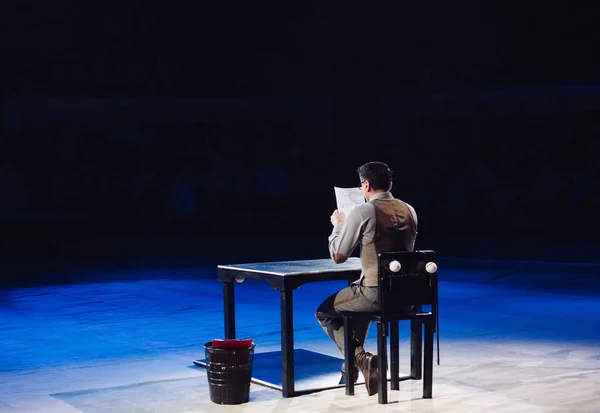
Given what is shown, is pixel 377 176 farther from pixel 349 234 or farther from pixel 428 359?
pixel 428 359

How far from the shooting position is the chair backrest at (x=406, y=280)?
6.34m

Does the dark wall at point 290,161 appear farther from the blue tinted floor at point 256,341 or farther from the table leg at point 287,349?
the table leg at point 287,349

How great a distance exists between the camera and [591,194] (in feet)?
79.3

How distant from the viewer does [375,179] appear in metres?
6.71

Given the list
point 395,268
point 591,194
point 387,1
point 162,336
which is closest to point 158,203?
point 387,1

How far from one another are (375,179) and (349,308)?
0.90 metres

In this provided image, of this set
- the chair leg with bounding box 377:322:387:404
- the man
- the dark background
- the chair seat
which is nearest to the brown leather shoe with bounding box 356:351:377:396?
the man

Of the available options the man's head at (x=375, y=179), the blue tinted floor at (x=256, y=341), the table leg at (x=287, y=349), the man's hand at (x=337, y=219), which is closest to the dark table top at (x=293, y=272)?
the table leg at (x=287, y=349)

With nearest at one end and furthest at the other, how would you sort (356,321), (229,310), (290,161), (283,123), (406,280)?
(406,280), (356,321), (229,310), (290,161), (283,123)

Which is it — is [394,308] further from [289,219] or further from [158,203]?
[158,203]

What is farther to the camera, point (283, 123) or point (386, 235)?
point (283, 123)

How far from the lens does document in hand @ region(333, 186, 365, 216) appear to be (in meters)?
6.97

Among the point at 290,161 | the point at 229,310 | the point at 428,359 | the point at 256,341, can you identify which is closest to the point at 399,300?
the point at 428,359

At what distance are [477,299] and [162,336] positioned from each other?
440cm
